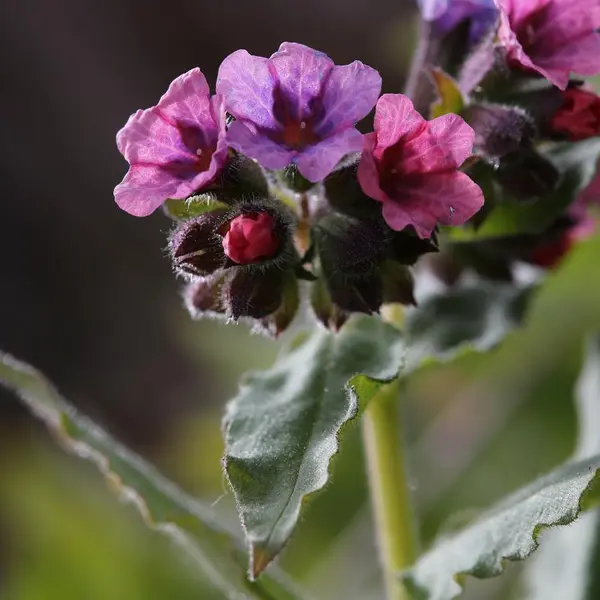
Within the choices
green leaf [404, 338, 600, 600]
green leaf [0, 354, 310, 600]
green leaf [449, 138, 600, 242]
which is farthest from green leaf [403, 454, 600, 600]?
green leaf [449, 138, 600, 242]

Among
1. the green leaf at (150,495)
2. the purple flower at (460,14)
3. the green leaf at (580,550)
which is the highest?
the purple flower at (460,14)

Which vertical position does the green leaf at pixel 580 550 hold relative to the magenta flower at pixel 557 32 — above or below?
below

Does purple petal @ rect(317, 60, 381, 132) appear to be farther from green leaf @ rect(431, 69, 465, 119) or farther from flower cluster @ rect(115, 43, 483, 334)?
green leaf @ rect(431, 69, 465, 119)

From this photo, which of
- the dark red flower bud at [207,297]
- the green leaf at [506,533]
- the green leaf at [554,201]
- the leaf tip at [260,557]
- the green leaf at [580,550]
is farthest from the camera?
the green leaf at [580,550]

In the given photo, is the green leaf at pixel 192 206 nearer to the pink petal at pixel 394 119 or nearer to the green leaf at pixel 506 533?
the pink petal at pixel 394 119

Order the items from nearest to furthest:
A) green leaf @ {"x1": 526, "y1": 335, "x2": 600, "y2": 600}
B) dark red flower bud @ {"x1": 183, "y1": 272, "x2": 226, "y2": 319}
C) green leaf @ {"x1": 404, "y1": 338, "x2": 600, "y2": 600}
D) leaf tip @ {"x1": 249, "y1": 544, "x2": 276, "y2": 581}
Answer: leaf tip @ {"x1": 249, "y1": 544, "x2": 276, "y2": 581}
green leaf @ {"x1": 404, "y1": 338, "x2": 600, "y2": 600}
dark red flower bud @ {"x1": 183, "y1": 272, "x2": 226, "y2": 319}
green leaf @ {"x1": 526, "y1": 335, "x2": 600, "y2": 600}

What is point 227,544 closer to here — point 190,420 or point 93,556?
point 93,556

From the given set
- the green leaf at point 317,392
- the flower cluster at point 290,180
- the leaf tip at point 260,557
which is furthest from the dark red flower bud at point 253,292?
the leaf tip at point 260,557
